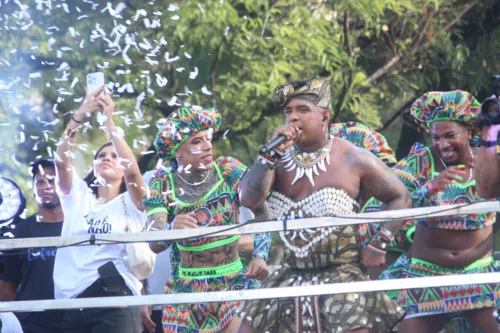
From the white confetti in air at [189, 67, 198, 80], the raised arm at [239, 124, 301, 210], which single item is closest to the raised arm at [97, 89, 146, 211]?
the raised arm at [239, 124, 301, 210]

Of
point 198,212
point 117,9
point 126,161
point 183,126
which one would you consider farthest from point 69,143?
point 117,9

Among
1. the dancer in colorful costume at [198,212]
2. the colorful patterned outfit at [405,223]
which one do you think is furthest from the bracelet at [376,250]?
the dancer in colorful costume at [198,212]

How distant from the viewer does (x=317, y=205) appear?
19.0ft

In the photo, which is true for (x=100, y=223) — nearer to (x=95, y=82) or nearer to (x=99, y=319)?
(x=99, y=319)

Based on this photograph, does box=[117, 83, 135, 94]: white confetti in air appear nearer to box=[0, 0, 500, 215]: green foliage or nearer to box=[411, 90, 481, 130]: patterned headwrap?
box=[0, 0, 500, 215]: green foliage

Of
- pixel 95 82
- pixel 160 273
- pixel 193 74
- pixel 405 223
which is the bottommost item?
pixel 160 273

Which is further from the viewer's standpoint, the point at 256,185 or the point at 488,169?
the point at 488,169

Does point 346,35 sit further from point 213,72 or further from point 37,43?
point 37,43

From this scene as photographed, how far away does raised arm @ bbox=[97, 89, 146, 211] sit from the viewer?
6.86m

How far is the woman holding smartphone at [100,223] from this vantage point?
6.84 m

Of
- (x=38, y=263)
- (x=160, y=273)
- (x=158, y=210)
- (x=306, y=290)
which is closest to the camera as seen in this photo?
(x=306, y=290)

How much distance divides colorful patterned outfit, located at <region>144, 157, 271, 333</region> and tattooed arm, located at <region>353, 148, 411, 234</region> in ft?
3.03

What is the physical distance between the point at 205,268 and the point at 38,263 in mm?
1448

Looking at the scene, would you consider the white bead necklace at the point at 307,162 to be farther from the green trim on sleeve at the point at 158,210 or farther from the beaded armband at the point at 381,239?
the green trim on sleeve at the point at 158,210
